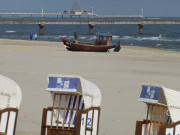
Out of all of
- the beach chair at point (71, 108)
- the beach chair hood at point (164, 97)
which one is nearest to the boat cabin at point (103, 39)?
the beach chair at point (71, 108)

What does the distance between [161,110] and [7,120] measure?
2.11 metres

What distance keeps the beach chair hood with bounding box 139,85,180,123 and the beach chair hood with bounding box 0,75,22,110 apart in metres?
1.66

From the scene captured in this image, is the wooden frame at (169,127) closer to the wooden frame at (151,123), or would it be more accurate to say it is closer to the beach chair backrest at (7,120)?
the wooden frame at (151,123)

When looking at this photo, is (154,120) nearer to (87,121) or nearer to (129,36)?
(87,121)

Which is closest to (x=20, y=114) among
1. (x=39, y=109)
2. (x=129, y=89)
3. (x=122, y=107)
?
(x=39, y=109)

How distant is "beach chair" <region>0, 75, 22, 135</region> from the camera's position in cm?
611

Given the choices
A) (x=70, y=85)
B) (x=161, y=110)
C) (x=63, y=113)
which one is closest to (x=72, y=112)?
(x=63, y=113)

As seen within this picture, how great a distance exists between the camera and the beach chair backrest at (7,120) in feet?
19.9

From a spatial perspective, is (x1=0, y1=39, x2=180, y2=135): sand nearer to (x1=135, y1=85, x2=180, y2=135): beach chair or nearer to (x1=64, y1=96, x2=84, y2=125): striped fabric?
(x1=64, y1=96, x2=84, y2=125): striped fabric

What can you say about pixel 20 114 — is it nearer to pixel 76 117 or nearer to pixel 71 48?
pixel 76 117

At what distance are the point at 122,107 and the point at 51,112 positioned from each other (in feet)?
A: 11.8

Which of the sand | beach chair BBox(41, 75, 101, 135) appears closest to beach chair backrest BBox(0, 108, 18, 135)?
beach chair BBox(41, 75, 101, 135)

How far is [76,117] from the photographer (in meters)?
6.49

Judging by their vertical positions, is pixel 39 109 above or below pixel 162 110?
below
